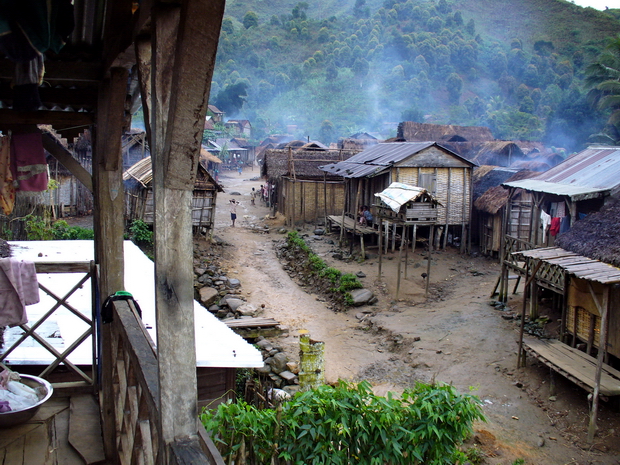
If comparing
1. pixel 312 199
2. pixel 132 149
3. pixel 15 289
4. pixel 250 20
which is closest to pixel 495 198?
Answer: pixel 312 199

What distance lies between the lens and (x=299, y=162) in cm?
2617

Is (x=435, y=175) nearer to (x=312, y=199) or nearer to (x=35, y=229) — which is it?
(x=312, y=199)

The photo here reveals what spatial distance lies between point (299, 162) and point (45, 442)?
2308 cm

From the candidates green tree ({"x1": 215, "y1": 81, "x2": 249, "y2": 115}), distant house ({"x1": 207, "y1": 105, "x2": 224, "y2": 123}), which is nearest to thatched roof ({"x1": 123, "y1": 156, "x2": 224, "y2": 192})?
distant house ({"x1": 207, "y1": 105, "x2": 224, "y2": 123})

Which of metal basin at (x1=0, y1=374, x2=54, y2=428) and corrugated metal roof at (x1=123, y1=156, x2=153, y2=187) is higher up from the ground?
corrugated metal roof at (x1=123, y1=156, x2=153, y2=187)

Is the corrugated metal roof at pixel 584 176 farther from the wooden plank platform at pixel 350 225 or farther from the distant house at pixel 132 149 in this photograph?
the distant house at pixel 132 149

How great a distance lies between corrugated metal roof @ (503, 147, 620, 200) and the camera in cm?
1152

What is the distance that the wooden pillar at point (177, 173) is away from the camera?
197cm

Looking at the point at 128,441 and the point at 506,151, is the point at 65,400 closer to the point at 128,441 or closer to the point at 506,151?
the point at 128,441

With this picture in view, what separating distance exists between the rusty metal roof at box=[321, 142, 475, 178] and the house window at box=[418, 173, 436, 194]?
3.46 feet

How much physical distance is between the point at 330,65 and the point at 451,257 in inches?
3139

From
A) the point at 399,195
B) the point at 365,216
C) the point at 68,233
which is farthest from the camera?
the point at 365,216

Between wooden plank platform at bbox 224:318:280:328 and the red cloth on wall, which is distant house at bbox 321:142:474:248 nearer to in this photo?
the red cloth on wall

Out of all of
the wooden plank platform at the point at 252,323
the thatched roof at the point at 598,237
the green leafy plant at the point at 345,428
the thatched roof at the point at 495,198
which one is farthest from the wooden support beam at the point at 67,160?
the thatched roof at the point at 495,198
